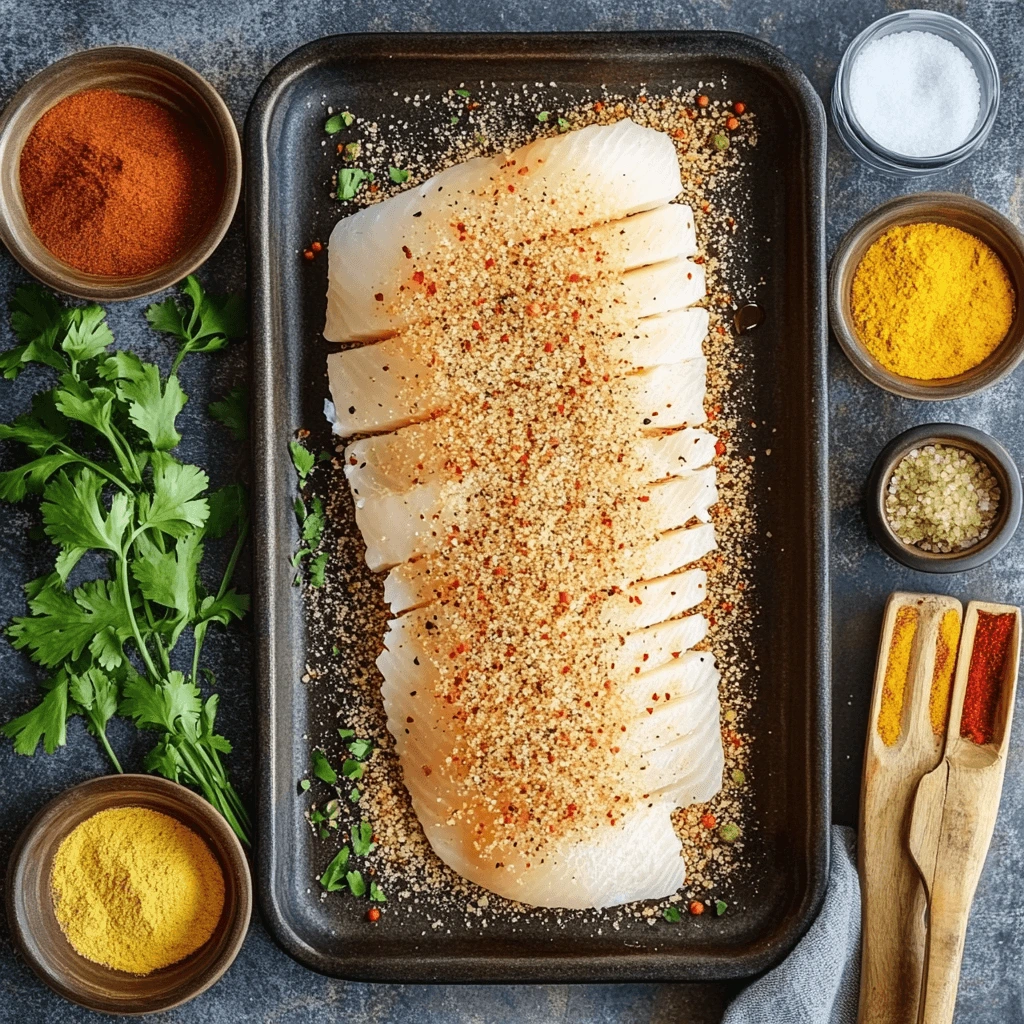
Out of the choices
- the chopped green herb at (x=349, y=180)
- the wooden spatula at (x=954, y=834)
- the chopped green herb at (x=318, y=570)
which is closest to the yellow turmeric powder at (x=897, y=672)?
the wooden spatula at (x=954, y=834)

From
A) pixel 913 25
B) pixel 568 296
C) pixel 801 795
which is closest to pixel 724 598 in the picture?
pixel 801 795

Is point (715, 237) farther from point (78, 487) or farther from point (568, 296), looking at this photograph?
point (78, 487)

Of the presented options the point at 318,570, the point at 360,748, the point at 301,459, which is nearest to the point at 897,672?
the point at 360,748

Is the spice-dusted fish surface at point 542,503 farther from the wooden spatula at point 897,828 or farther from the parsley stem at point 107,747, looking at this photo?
the parsley stem at point 107,747

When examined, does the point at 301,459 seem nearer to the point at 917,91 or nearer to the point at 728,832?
the point at 728,832

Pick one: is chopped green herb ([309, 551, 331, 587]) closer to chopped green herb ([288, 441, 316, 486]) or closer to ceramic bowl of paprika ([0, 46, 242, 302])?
chopped green herb ([288, 441, 316, 486])

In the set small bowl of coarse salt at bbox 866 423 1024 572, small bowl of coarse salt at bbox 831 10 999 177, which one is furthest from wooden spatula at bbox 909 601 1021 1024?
small bowl of coarse salt at bbox 831 10 999 177
